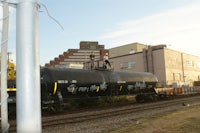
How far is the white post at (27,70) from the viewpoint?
1.83m

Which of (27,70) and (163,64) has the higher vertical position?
(163,64)

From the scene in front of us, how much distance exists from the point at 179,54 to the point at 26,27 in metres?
68.6

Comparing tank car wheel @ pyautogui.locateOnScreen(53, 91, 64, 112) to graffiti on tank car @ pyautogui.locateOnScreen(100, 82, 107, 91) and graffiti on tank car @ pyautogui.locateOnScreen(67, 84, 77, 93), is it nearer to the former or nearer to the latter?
graffiti on tank car @ pyautogui.locateOnScreen(67, 84, 77, 93)

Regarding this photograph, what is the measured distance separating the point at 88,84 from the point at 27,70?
22.5 meters

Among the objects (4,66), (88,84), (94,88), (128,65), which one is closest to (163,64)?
(128,65)

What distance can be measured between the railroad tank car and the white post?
1858 centimetres

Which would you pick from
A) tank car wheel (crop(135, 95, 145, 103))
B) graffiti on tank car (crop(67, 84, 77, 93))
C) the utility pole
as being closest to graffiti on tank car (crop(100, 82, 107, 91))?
graffiti on tank car (crop(67, 84, 77, 93))

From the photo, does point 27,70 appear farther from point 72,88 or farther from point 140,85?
point 140,85

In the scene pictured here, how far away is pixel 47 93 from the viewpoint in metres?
20.9

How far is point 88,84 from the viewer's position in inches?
956

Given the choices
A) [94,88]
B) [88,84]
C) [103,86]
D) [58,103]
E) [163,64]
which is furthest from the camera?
[163,64]

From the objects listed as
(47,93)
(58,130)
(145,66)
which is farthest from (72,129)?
(145,66)

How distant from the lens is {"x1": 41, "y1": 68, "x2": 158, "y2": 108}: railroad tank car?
69.2 feet

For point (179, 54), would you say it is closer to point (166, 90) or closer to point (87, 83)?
point (166, 90)
